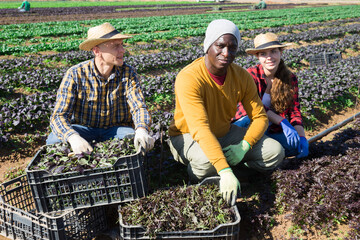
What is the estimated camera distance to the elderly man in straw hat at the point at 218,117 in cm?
271

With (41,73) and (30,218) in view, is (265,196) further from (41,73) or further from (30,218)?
(41,73)

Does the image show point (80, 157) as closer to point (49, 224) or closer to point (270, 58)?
point (49, 224)

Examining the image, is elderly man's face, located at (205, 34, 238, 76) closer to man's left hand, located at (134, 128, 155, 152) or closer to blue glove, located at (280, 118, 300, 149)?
man's left hand, located at (134, 128, 155, 152)

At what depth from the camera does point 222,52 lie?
276cm

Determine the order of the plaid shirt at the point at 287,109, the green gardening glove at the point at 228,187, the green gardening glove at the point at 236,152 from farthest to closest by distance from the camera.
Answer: the plaid shirt at the point at 287,109, the green gardening glove at the point at 236,152, the green gardening glove at the point at 228,187

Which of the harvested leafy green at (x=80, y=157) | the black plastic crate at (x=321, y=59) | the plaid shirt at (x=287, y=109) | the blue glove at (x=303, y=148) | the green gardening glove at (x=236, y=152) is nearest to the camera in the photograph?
the harvested leafy green at (x=80, y=157)

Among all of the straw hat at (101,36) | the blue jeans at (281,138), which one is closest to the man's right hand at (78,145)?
the straw hat at (101,36)

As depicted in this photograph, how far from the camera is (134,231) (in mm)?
2340

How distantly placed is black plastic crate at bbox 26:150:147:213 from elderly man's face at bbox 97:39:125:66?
1198 millimetres

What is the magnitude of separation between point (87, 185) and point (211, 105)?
56.4 inches

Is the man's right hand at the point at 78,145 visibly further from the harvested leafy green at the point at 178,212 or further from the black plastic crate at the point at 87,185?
the harvested leafy green at the point at 178,212

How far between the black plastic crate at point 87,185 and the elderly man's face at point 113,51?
1198 millimetres

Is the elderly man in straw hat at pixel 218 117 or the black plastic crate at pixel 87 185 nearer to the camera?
the black plastic crate at pixel 87 185

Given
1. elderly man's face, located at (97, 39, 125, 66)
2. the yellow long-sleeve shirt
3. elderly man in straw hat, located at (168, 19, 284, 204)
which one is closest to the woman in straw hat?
elderly man in straw hat, located at (168, 19, 284, 204)
